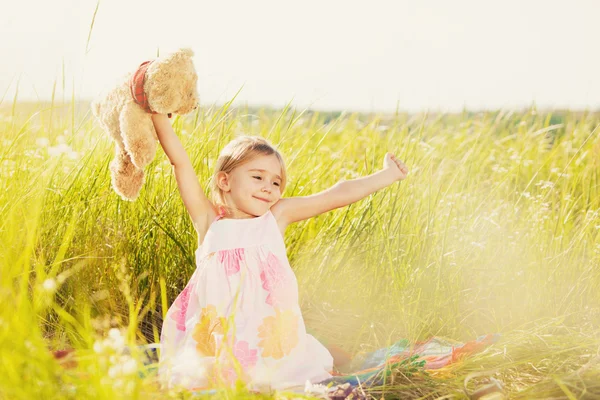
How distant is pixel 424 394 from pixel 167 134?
116 cm

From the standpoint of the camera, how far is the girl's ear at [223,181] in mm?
2359

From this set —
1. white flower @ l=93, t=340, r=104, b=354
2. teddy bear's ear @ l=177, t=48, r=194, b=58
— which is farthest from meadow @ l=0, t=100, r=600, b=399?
white flower @ l=93, t=340, r=104, b=354

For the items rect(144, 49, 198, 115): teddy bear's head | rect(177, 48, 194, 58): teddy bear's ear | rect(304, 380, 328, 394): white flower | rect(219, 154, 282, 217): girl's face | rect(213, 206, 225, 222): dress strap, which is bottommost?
rect(304, 380, 328, 394): white flower

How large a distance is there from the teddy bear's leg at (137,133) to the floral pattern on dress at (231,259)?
39 centimetres

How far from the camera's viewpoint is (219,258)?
7.42 ft

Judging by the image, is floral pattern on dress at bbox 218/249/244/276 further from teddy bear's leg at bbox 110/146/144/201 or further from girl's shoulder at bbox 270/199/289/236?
teddy bear's leg at bbox 110/146/144/201

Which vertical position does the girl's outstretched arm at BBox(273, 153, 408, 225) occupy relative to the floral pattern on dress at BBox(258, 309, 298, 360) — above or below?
above

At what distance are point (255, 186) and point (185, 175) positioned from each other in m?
0.24

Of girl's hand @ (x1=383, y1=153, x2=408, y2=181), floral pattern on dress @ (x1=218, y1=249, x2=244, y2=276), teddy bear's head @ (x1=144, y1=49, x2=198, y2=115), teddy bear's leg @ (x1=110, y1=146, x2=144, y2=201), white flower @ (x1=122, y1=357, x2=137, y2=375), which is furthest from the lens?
girl's hand @ (x1=383, y1=153, x2=408, y2=181)

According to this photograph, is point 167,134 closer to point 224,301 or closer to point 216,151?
point 224,301

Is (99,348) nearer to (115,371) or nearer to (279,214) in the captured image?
(115,371)

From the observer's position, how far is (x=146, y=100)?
2.19 meters

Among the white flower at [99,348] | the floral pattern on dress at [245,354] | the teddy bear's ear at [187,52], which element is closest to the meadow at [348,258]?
the floral pattern on dress at [245,354]

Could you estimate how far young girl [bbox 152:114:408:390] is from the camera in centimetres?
218
